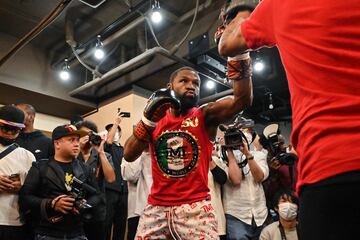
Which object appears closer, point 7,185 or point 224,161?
point 7,185

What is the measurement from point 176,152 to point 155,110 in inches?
11.2

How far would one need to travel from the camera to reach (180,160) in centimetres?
207

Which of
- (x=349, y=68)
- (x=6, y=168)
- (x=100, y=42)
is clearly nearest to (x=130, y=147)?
(x=6, y=168)

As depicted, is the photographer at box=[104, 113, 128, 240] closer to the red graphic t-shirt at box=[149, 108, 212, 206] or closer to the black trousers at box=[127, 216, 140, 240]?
the black trousers at box=[127, 216, 140, 240]

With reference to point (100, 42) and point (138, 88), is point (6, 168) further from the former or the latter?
point (138, 88)

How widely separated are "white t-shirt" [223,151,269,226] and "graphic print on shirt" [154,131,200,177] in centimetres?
134

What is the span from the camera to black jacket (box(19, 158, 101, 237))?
247 centimetres

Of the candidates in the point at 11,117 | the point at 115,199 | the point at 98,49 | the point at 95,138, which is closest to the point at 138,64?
the point at 98,49

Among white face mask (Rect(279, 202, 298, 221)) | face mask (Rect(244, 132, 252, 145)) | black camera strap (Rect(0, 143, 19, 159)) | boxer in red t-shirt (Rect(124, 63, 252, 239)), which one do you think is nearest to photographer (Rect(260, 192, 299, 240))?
white face mask (Rect(279, 202, 298, 221))

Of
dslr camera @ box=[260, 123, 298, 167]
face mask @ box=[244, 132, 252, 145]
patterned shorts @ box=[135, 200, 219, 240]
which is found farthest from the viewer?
face mask @ box=[244, 132, 252, 145]

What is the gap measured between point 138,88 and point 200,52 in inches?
60.3

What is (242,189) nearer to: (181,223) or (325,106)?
(181,223)

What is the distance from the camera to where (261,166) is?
3.35 meters

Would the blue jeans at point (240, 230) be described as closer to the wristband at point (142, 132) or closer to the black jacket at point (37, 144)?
the wristband at point (142, 132)
